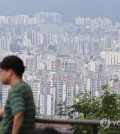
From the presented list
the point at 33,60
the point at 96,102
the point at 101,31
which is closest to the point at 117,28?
the point at 101,31

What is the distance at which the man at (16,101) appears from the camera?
340cm

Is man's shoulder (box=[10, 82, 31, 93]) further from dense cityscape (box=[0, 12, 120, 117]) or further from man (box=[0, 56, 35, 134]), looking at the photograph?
dense cityscape (box=[0, 12, 120, 117])

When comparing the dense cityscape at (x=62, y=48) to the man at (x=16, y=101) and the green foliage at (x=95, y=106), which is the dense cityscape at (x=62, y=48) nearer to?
the green foliage at (x=95, y=106)

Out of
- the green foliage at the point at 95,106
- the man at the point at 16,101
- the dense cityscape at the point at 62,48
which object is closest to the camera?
the man at the point at 16,101

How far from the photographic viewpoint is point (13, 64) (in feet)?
11.2

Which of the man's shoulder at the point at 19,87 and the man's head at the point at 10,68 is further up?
the man's head at the point at 10,68

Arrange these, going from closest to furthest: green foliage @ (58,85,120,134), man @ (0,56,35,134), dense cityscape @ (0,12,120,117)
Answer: man @ (0,56,35,134)
green foliage @ (58,85,120,134)
dense cityscape @ (0,12,120,117)

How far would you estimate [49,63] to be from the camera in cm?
10412

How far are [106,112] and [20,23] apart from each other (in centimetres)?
19305

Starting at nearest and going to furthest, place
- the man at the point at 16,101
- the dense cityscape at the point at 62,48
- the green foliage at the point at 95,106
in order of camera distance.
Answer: the man at the point at 16,101 → the green foliage at the point at 95,106 → the dense cityscape at the point at 62,48

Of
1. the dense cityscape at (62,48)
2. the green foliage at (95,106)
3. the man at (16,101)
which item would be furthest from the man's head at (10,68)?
the dense cityscape at (62,48)

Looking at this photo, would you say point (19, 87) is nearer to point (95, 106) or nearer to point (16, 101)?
point (16, 101)

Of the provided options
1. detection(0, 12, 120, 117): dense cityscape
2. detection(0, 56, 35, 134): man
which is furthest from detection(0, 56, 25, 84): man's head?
detection(0, 12, 120, 117): dense cityscape

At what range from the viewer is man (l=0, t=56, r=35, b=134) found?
134 inches
